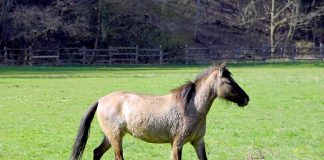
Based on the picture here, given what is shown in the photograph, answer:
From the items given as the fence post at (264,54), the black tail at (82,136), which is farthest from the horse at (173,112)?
the fence post at (264,54)

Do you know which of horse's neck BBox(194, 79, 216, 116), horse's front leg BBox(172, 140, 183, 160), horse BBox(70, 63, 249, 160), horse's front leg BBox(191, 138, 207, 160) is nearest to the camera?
horse's front leg BBox(172, 140, 183, 160)

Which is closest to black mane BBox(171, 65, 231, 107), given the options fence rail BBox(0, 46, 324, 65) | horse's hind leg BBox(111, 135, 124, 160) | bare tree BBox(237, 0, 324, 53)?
horse's hind leg BBox(111, 135, 124, 160)

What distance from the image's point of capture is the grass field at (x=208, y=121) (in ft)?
45.4

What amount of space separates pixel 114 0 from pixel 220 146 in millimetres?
45810

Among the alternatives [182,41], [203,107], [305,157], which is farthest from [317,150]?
[182,41]

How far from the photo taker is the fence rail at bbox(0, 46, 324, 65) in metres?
56.5

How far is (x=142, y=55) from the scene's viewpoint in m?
58.2

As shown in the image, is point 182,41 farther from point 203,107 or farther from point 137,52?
point 203,107

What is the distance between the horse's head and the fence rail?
46.0 m

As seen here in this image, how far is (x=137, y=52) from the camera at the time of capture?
57.8 meters

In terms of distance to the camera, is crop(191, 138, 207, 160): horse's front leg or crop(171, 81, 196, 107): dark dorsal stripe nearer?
crop(191, 138, 207, 160): horse's front leg

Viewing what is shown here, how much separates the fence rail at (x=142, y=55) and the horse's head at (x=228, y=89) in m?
46.0

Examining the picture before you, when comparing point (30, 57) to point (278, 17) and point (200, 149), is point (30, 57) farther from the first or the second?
point (200, 149)

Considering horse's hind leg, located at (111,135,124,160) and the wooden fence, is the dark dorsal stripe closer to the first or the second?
horse's hind leg, located at (111,135,124,160)
